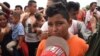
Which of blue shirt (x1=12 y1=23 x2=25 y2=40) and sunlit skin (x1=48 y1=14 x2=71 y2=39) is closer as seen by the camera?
sunlit skin (x1=48 y1=14 x2=71 y2=39)

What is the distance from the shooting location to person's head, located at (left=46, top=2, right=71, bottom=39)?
1.90 metres

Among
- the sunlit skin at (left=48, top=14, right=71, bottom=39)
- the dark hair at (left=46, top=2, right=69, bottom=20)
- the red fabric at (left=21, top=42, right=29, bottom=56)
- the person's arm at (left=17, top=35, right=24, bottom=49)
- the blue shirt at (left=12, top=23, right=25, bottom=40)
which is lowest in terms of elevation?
the red fabric at (left=21, top=42, right=29, bottom=56)

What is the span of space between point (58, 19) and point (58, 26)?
7 cm

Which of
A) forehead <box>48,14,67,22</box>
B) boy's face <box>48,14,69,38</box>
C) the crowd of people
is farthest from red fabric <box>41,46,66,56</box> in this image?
forehead <box>48,14,67,22</box>

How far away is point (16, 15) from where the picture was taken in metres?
6.27

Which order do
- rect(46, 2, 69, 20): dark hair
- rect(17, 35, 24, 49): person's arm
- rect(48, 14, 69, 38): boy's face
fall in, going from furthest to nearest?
rect(17, 35, 24, 49): person's arm < rect(46, 2, 69, 20): dark hair < rect(48, 14, 69, 38): boy's face

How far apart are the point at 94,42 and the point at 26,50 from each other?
4626 millimetres

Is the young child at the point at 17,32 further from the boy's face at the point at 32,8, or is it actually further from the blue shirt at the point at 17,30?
the boy's face at the point at 32,8

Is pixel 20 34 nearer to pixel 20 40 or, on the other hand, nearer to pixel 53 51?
pixel 20 40

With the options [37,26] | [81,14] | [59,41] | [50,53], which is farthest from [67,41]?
[81,14]

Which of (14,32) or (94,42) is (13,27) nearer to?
(14,32)

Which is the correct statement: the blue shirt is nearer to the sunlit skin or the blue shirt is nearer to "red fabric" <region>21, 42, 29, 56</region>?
"red fabric" <region>21, 42, 29, 56</region>

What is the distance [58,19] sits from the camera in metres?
1.96

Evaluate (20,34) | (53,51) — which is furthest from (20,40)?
(53,51)
